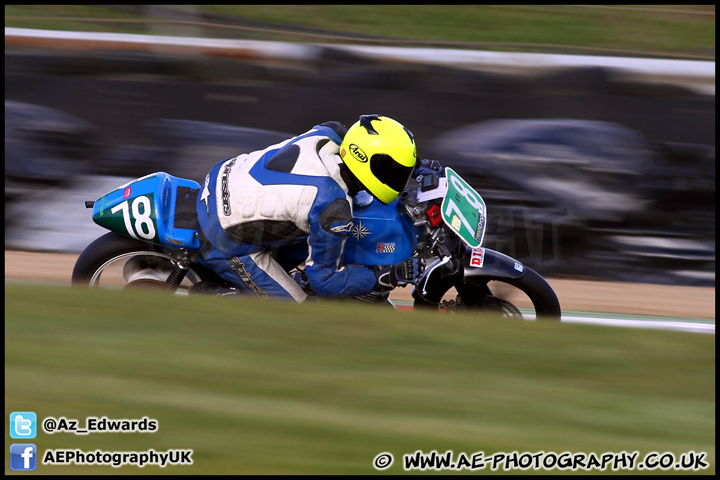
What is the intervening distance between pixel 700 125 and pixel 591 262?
2184 mm

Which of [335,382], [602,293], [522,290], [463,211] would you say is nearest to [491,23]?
[602,293]

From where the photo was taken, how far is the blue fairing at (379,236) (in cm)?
482

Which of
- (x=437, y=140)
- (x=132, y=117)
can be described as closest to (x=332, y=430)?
(x=437, y=140)

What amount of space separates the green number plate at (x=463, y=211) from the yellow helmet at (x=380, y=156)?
0.95 feet

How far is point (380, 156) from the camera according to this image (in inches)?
176

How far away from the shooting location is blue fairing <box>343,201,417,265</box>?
190 inches

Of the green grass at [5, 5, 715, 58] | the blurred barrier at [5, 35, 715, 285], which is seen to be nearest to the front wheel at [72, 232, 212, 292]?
Result: the blurred barrier at [5, 35, 715, 285]

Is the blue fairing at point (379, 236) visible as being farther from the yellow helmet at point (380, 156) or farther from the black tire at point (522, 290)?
the black tire at point (522, 290)

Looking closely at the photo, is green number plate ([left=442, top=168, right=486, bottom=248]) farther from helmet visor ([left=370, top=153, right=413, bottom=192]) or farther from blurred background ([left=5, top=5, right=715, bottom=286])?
blurred background ([left=5, top=5, right=715, bottom=286])

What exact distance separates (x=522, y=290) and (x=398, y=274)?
0.86 meters

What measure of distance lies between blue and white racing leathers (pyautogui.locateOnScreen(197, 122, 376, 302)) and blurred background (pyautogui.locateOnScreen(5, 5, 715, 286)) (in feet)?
7.79

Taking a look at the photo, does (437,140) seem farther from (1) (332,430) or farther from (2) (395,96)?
(1) (332,430)

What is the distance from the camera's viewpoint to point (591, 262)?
6.79 m

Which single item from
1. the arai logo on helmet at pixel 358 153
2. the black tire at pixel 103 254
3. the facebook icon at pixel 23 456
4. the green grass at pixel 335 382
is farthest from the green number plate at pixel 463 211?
the facebook icon at pixel 23 456
